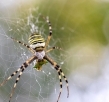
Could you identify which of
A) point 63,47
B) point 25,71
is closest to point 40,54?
point 25,71

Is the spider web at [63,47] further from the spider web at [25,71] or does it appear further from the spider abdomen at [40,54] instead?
the spider abdomen at [40,54]

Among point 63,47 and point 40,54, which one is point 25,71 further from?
point 63,47

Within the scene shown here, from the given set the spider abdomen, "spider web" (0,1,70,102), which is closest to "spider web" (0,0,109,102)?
"spider web" (0,1,70,102)

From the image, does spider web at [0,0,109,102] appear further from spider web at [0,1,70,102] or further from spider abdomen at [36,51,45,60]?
spider abdomen at [36,51,45,60]

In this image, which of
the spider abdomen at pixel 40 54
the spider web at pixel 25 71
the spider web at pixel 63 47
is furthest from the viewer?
the spider web at pixel 63 47

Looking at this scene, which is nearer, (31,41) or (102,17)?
(31,41)

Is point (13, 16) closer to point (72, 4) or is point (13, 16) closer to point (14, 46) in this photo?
point (14, 46)

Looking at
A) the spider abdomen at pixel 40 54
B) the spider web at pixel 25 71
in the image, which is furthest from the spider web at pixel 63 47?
the spider abdomen at pixel 40 54

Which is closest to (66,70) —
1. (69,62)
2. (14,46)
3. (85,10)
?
(69,62)
